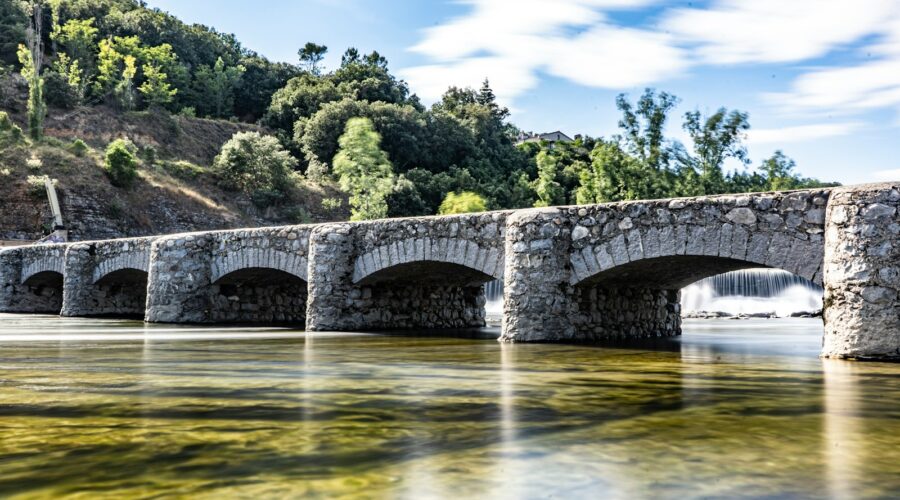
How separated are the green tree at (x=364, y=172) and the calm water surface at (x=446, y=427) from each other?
33499 mm

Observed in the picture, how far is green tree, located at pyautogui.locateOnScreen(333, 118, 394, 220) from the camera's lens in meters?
42.3

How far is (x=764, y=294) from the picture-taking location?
22.2 meters

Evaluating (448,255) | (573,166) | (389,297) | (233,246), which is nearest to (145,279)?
(233,246)

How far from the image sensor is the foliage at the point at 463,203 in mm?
46812

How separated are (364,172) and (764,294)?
2498 centimetres

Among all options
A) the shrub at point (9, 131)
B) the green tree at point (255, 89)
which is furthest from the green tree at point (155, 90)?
the shrub at point (9, 131)

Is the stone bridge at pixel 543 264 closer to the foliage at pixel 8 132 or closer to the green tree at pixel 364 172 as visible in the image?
the green tree at pixel 364 172

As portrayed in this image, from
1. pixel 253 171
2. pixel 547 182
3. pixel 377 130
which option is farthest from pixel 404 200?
pixel 377 130

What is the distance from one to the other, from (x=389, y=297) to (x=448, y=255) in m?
3.14

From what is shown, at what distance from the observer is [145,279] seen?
22297mm

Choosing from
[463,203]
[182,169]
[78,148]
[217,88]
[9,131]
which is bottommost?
[463,203]

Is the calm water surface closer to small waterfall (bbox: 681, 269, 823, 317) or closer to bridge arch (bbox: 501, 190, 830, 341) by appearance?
bridge arch (bbox: 501, 190, 830, 341)

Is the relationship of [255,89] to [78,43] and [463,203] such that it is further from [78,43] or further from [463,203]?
[463,203]

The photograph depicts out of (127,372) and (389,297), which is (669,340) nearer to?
(389,297)
